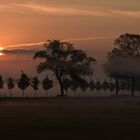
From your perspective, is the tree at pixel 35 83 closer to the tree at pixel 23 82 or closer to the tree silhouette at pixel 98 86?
the tree at pixel 23 82

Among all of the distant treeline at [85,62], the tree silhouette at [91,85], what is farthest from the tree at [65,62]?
the tree silhouette at [91,85]

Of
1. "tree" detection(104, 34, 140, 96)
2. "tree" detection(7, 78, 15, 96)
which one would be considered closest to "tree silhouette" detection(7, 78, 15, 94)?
"tree" detection(7, 78, 15, 96)

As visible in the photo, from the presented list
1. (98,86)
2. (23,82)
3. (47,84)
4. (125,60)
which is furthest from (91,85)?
(125,60)

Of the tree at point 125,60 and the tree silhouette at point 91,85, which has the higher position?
the tree at point 125,60

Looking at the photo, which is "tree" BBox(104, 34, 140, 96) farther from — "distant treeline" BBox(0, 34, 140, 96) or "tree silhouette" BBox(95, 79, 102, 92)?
"tree silhouette" BBox(95, 79, 102, 92)

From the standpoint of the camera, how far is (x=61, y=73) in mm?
90125

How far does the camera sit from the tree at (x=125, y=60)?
93375 millimetres

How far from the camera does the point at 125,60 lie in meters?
94.2

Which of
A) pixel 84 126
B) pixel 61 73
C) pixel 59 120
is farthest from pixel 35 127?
pixel 61 73

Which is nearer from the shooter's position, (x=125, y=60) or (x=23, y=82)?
(x=125, y=60)

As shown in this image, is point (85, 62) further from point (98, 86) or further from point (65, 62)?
Answer: point (98, 86)

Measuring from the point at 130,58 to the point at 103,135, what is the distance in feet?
226

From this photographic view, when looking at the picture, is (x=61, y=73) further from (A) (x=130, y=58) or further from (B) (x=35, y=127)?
(B) (x=35, y=127)

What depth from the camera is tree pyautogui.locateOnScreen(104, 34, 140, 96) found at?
93.4 m
